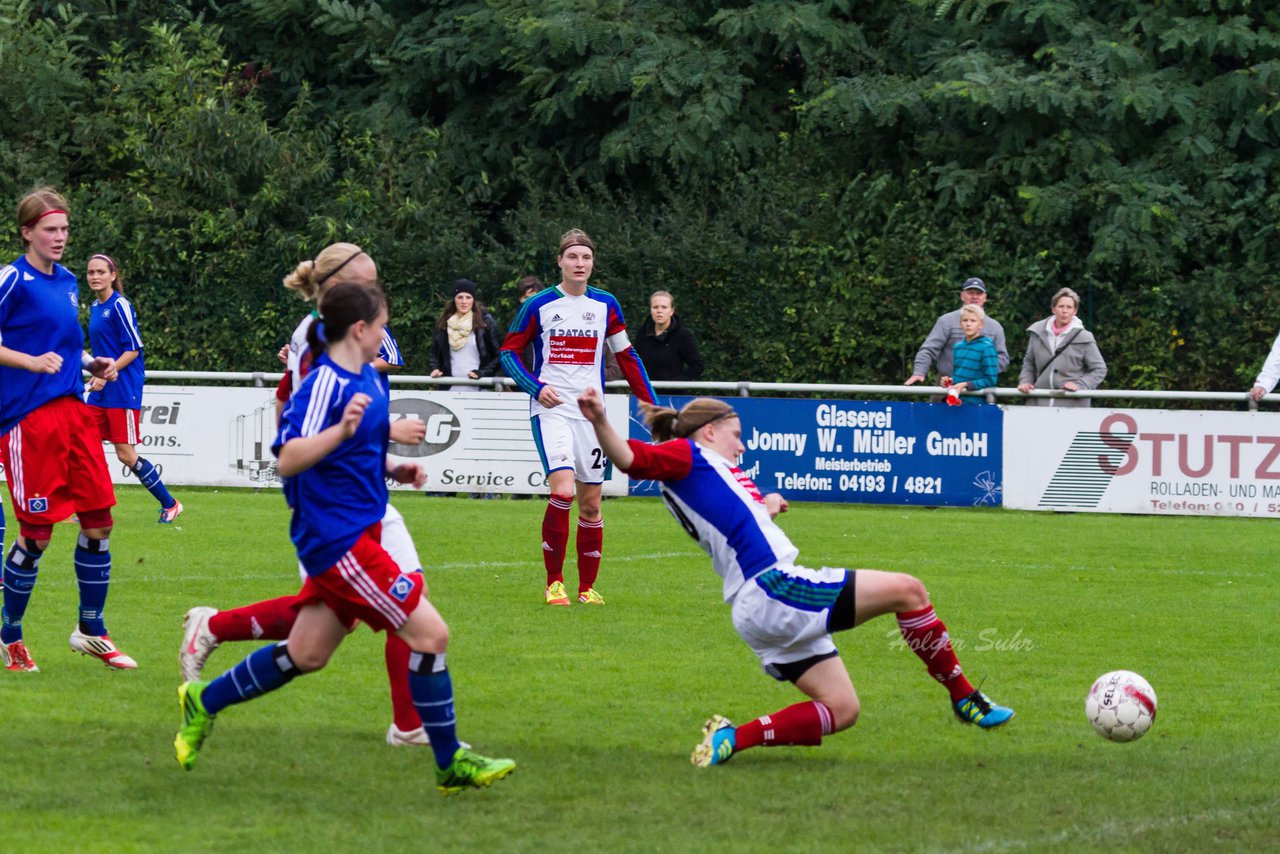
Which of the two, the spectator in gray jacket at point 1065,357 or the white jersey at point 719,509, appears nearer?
the white jersey at point 719,509

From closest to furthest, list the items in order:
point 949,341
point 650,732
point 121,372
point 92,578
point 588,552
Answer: point 650,732 → point 92,578 → point 588,552 → point 121,372 → point 949,341

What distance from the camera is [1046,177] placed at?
70.1 feet

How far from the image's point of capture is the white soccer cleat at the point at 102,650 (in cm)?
804

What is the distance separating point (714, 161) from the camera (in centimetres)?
2302

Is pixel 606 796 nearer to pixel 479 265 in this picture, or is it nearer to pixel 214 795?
Result: pixel 214 795

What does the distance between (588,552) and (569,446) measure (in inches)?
25.0

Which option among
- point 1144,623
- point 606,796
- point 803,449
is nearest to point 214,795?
point 606,796

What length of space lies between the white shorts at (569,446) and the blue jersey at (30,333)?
3391 millimetres

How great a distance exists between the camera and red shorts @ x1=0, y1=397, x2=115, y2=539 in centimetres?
781

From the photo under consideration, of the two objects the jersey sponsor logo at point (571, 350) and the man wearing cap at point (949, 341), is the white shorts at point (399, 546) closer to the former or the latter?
the jersey sponsor logo at point (571, 350)

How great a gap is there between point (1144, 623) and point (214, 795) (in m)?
5.97

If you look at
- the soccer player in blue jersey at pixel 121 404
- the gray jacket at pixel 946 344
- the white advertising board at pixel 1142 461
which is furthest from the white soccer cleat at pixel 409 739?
the gray jacket at pixel 946 344

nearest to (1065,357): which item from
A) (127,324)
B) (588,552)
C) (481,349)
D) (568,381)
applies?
(481,349)

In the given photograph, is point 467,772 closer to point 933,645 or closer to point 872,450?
point 933,645
